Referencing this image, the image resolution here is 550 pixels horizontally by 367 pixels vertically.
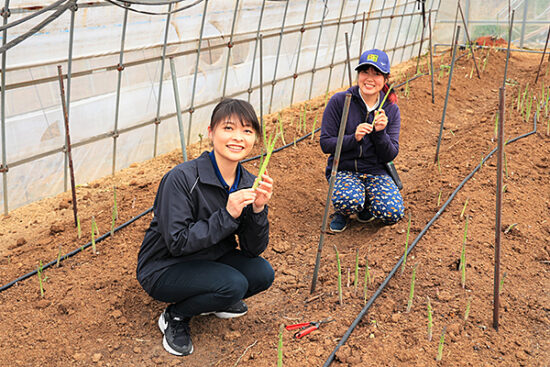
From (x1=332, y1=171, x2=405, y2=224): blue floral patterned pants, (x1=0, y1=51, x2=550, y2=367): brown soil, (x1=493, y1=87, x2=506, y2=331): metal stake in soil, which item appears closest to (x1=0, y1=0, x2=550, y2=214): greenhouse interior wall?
(x1=0, y1=51, x2=550, y2=367): brown soil

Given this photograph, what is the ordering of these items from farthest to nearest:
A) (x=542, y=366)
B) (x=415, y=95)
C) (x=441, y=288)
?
(x=415, y=95)
(x=441, y=288)
(x=542, y=366)

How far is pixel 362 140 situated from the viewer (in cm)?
338

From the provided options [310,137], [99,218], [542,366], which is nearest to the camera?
[542,366]

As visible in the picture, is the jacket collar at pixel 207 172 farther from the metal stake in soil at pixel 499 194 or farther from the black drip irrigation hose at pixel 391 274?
the metal stake in soil at pixel 499 194

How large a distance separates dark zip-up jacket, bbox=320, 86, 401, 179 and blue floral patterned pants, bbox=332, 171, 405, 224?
0.09 metres

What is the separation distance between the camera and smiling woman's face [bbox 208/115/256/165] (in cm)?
224

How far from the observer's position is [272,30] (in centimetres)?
607

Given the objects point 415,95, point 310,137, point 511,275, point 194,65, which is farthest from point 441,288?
point 415,95

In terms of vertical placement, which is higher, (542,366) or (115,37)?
(115,37)

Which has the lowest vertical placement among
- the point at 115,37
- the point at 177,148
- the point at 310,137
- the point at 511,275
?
the point at 177,148

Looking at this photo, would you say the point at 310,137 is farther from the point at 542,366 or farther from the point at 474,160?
the point at 542,366

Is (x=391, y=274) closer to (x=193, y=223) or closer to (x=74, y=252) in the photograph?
(x=193, y=223)

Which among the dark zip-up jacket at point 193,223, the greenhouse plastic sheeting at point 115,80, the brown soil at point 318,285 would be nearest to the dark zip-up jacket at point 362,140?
the brown soil at point 318,285

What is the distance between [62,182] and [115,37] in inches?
47.1
